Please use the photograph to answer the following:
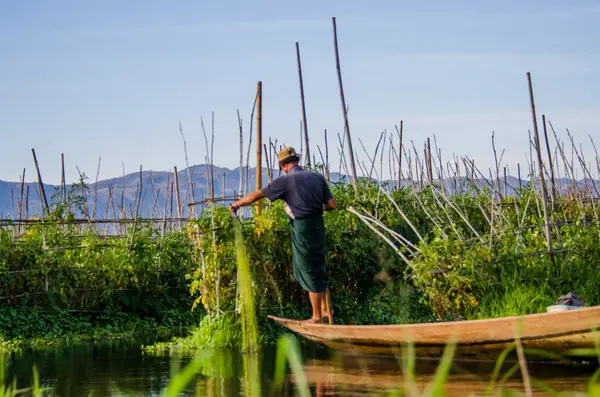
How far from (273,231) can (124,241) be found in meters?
3.38

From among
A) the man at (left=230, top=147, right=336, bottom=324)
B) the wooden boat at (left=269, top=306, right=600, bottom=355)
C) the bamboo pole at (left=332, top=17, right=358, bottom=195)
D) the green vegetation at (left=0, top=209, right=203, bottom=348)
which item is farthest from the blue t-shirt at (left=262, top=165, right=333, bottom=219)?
the green vegetation at (left=0, top=209, right=203, bottom=348)

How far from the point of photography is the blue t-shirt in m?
6.96

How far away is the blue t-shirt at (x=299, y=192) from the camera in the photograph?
6.96m

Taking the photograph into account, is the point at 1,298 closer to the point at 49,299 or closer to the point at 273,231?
the point at 49,299

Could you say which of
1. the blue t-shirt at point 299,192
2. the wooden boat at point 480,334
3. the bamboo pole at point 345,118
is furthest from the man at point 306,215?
the bamboo pole at point 345,118

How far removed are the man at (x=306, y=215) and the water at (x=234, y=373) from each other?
595 millimetres

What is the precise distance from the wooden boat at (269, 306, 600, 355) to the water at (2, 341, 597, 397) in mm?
143

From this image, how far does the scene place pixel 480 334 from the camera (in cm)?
588

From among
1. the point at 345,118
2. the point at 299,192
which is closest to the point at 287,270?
the point at 299,192

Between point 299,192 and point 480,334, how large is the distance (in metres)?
1.81

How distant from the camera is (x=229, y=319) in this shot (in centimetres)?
798

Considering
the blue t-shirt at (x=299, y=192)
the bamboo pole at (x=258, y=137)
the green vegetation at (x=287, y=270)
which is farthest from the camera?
the bamboo pole at (x=258, y=137)

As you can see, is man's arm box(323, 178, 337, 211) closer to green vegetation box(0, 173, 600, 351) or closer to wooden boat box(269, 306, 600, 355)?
green vegetation box(0, 173, 600, 351)

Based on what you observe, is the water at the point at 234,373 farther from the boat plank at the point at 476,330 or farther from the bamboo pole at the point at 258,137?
the bamboo pole at the point at 258,137
